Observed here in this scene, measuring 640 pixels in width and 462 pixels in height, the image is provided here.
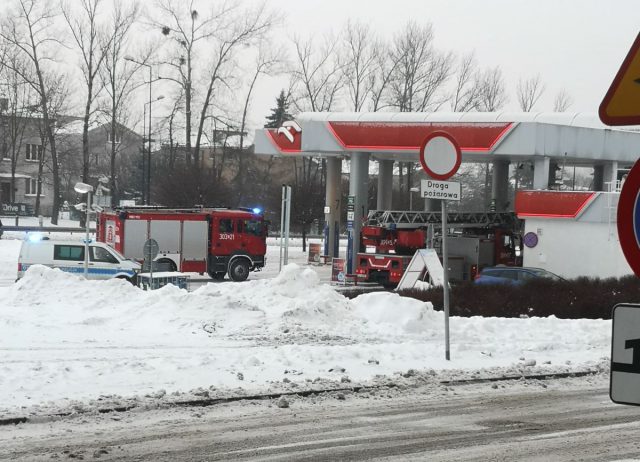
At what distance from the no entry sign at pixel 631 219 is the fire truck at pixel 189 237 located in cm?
3189

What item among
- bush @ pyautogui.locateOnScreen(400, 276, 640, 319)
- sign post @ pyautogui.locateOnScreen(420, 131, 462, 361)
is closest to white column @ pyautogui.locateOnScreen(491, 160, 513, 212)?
bush @ pyautogui.locateOnScreen(400, 276, 640, 319)

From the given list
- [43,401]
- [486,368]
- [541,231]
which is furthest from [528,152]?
[43,401]

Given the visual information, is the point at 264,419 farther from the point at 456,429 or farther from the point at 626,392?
the point at 626,392

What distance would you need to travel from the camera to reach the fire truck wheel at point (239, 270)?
35.7 m

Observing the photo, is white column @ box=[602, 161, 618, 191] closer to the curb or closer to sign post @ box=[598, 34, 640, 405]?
Answer: the curb

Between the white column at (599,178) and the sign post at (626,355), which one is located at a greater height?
the white column at (599,178)

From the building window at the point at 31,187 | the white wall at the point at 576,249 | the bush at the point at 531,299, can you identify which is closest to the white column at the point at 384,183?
the white wall at the point at 576,249

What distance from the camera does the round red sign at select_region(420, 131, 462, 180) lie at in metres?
12.1

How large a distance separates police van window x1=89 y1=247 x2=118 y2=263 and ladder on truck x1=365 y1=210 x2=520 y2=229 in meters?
10.9

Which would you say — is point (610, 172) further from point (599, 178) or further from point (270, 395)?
point (270, 395)

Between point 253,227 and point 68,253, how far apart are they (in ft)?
32.4

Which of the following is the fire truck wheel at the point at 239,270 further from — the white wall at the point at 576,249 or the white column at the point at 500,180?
the white column at the point at 500,180

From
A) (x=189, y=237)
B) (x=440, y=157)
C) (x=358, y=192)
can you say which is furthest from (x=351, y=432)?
(x=358, y=192)

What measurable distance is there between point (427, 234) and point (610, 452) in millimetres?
25921
